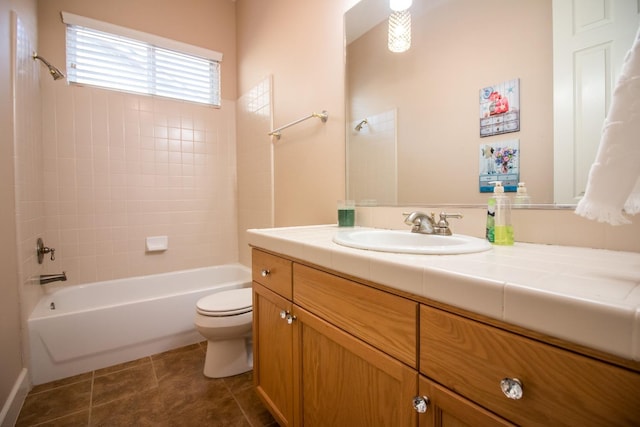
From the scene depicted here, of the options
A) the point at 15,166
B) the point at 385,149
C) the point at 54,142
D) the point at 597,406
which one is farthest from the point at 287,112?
the point at 597,406

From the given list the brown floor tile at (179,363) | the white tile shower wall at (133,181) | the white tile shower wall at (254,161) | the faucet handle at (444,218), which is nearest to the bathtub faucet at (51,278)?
the white tile shower wall at (133,181)

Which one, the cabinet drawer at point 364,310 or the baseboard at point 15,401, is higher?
the cabinet drawer at point 364,310

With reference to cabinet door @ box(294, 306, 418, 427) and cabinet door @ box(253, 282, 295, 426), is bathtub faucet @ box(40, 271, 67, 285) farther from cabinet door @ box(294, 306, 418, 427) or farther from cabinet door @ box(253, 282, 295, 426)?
cabinet door @ box(294, 306, 418, 427)

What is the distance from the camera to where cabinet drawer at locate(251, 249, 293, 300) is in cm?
105

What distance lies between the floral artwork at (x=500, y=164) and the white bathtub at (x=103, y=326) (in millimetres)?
1876

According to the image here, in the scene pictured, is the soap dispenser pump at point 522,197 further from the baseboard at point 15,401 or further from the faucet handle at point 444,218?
the baseboard at point 15,401

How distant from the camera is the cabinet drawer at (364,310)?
0.62 metres

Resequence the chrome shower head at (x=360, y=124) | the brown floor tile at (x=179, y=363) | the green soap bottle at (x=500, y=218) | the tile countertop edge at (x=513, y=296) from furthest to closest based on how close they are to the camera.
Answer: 1. the brown floor tile at (x=179, y=363)
2. the chrome shower head at (x=360, y=124)
3. the green soap bottle at (x=500, y=218)
4. the tile countertop edge at (x=513, y=296)

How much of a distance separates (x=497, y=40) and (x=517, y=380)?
41.7 inches

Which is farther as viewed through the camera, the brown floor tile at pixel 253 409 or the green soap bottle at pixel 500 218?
the brown floor tile at pixel 253 409

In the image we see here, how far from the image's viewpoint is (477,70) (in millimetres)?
1053

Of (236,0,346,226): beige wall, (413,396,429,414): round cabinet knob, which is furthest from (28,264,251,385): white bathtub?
(413,396,429,414): round cabinet knob

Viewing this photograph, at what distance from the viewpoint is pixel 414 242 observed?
109 cm

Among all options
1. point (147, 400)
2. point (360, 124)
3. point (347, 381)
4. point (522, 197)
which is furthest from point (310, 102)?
point (147, 400)
